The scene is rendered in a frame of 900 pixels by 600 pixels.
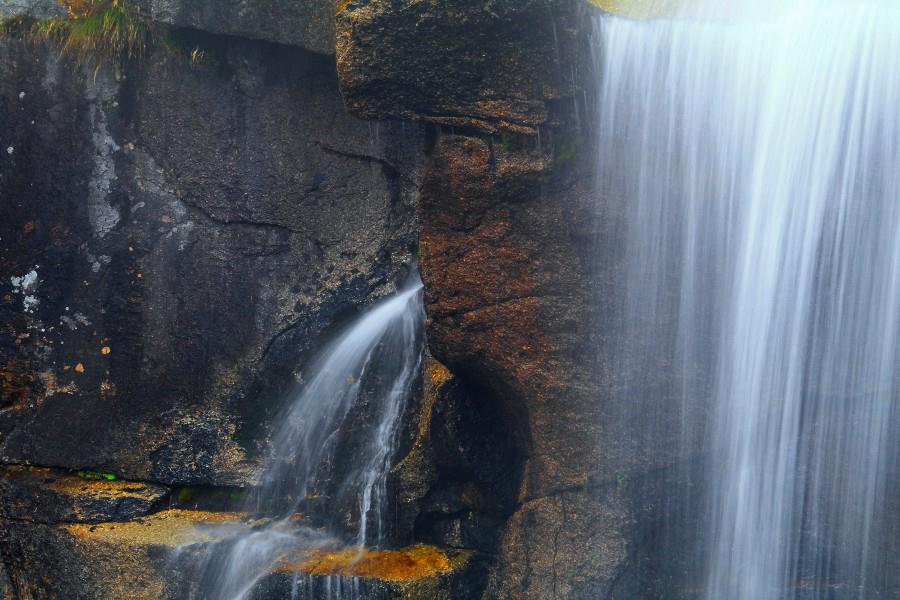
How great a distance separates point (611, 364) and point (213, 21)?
3.08 metres

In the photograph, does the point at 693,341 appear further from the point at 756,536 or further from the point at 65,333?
the point at 65,333

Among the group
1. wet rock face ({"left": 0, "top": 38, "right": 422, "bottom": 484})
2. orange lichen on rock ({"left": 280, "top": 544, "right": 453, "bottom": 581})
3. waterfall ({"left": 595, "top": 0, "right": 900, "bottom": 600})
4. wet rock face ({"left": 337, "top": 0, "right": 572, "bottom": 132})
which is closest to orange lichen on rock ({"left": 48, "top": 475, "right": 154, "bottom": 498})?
wet rock face ({"left": 0, "top": 38, "right": 422, "bottom": 484})

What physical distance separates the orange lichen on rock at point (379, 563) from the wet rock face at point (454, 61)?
2322mm

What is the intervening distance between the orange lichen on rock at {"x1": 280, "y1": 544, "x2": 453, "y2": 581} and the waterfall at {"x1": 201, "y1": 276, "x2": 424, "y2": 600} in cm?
18

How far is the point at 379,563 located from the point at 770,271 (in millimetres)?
2564

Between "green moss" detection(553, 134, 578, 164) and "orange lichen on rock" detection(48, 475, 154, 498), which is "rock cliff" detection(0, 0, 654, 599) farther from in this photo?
"green moss" detection(553, 134, 578, 164)

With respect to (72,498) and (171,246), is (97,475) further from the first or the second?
(171,246)

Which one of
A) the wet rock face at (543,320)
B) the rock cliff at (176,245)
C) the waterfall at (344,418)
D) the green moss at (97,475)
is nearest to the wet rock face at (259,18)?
the rock cliff at (176,245)

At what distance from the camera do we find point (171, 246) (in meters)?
5.69

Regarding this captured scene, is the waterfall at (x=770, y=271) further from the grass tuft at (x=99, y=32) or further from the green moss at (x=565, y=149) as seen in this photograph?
the grass tuft at (x=99, y=32)

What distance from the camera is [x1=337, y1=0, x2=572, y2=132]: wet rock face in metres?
4.45

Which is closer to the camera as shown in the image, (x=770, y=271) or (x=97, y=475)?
(x=770, y=271)

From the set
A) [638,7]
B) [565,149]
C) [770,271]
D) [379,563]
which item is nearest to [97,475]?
[379,563]

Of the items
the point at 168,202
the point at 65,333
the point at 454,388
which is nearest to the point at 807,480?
the point at 454,388
